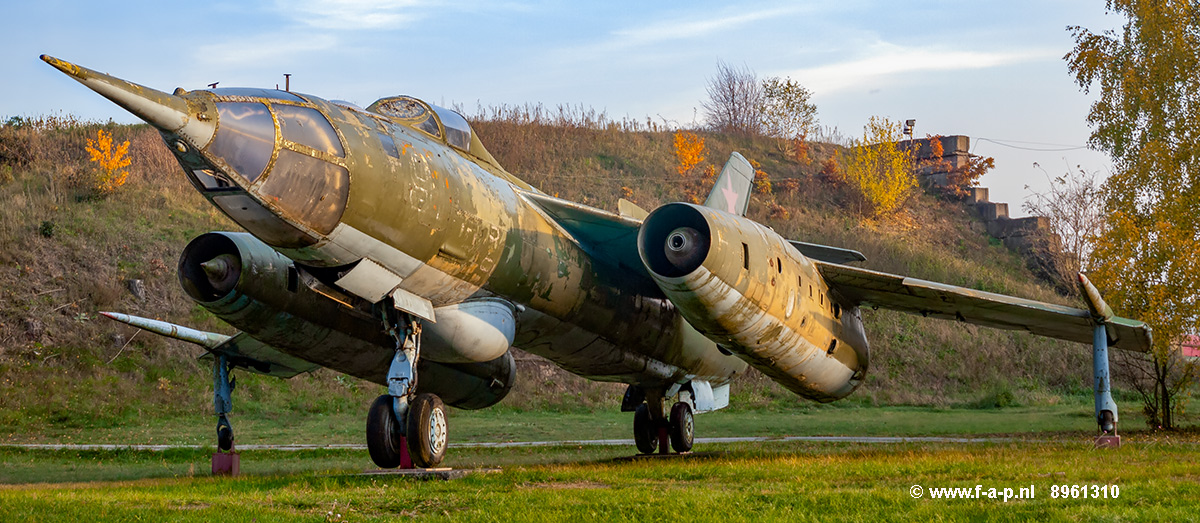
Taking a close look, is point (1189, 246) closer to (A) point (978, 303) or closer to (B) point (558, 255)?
(A) point (978, 303)

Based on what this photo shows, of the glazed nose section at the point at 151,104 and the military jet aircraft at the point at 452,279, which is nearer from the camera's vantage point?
the glazed nose section at the point at 151,104

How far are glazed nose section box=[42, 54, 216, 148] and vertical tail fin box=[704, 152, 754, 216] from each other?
31.7 feet

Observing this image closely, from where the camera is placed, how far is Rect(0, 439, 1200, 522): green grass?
7328 mm

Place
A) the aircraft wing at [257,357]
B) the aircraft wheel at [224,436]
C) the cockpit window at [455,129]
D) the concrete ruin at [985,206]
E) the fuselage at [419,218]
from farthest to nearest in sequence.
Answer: the concrete ruin at [985,206] < the aircraft wing at [257,357] < the aircraft wheel at [224,436] < the cockpit window at [455,129] < the fuselage at [419,218]

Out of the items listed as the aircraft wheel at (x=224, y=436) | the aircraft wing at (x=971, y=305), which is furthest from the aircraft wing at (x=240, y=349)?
the aircraft wing at (x=971, y=305)

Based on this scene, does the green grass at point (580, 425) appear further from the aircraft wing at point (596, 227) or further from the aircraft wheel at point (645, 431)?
the aircraft wing at point (596, 227)

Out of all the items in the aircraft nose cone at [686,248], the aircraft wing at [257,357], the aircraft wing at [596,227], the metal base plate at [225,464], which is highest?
the aircraft wing at [596,227]

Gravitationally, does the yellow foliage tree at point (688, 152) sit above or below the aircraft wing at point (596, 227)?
above

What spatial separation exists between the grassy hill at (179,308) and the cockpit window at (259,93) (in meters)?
18.0

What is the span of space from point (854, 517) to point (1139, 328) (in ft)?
29.4

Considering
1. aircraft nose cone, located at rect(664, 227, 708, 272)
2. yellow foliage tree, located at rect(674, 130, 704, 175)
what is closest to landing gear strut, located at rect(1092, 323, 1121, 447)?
aircraft nose cone, located at rect(664, 227, 708, 272)

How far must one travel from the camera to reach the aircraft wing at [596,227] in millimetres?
12273

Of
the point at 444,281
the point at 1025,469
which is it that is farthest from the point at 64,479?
the point at 1025,469

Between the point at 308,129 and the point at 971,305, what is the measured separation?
9328 millimetres
